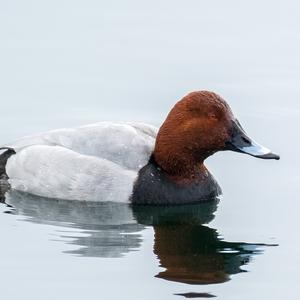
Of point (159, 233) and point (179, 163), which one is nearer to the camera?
point (159, 233)

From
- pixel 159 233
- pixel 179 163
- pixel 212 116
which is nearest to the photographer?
pixel 159 233

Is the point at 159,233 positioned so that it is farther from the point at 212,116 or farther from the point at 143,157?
the point at 212,116

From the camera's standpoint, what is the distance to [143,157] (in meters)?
11.3

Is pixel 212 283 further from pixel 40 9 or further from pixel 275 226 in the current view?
pixel 40 9

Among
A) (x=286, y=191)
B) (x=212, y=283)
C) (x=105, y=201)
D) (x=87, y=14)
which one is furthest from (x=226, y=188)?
(x=87, y=14)

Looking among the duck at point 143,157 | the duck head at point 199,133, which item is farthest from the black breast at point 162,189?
the duck head at point 199,133

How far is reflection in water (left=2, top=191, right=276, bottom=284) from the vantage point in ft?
32.2

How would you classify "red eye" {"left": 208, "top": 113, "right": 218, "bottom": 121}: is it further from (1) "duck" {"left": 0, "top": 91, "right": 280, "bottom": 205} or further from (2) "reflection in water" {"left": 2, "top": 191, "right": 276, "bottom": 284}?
(2) "reflection in water" {"left": 2, "top": 191, "right": 276, "bottom": 284}

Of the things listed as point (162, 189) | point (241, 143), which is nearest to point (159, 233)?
point (162, 189)

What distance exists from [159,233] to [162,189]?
2.30 ft

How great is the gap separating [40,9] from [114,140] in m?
6.44

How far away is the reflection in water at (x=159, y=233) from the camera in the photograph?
983 centimetres

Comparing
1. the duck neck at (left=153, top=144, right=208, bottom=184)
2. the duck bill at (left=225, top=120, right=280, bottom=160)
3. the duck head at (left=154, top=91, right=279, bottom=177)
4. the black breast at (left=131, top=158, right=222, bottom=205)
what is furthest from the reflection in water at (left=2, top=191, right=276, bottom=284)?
the duck bill at (left=225, top=120, right=280, bottom=160)

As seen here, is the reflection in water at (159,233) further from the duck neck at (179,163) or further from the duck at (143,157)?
the duck neck at (179,163)
